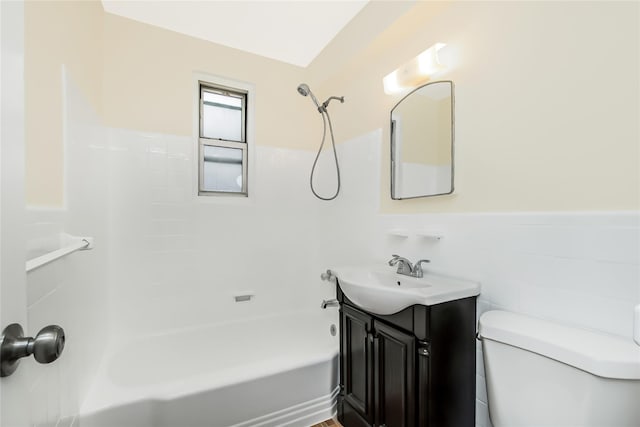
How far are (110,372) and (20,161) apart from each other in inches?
65.9

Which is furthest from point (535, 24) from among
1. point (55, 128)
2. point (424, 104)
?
point (55, 128)

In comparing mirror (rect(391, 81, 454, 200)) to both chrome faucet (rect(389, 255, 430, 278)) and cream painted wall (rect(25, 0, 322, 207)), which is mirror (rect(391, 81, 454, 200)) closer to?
chrome faucet (rect(389, 255, 430, 278))

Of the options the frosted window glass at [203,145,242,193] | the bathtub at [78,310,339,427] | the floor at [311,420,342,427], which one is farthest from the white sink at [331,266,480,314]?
the frosted window glass at [203,145,242,193]

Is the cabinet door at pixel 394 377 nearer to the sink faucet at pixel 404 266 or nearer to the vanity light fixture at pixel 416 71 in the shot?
the sink faucet at pixel 404 266

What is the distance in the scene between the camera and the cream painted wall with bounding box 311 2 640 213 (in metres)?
0.93

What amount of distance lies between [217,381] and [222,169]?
5.15 ft

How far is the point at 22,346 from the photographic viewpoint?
429mm

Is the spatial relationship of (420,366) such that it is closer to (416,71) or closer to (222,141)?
(416,71)

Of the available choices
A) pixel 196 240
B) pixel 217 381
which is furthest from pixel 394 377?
pixel 196 240

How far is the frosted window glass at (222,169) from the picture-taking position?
7.64 feet

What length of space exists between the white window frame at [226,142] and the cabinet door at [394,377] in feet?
5.11

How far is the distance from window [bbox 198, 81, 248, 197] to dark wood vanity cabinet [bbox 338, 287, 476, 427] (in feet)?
5.17

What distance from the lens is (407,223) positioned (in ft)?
5.55

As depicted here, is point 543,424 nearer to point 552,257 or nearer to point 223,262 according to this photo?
point 552,257
